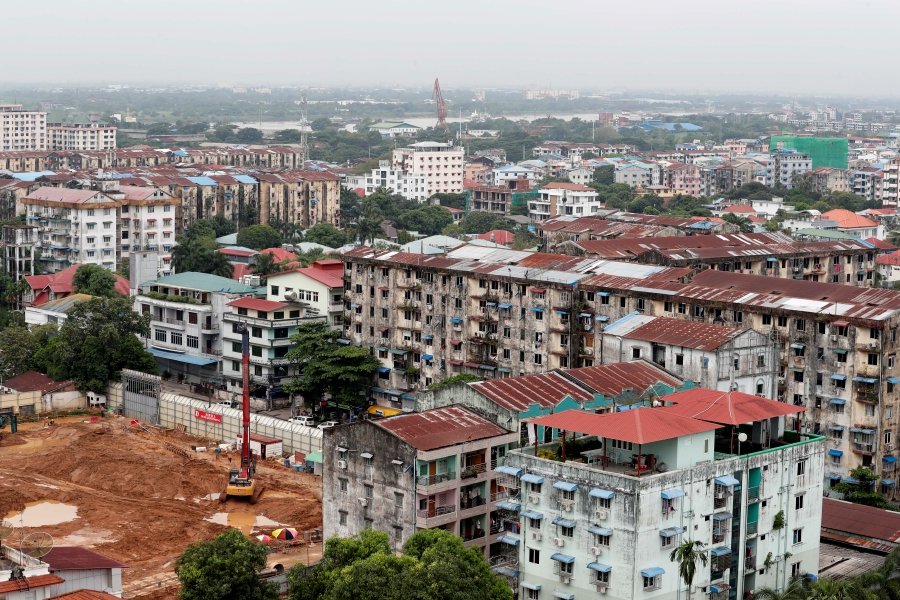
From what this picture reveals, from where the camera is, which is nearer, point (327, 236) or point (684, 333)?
point (684, 333)

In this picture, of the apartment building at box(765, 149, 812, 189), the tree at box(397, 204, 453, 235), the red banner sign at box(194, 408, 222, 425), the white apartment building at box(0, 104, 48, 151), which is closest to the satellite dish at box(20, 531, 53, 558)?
the red banner sign at box(194, 408, 222, 425)

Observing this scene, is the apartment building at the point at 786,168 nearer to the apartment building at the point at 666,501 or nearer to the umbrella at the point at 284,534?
the umbrella at the point at 284,534

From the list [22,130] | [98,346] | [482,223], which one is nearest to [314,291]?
[98,346]

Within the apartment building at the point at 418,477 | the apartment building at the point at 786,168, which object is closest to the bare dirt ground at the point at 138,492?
the apartment building at the point at 418,477

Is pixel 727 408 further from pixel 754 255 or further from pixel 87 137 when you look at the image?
pixel 87 137

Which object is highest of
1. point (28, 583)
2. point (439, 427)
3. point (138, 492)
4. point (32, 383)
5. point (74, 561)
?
point (439, 427)

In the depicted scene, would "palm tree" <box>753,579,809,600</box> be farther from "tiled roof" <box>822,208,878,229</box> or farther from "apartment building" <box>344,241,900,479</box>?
"tiled roof" <box>822,208,878,229</box>
